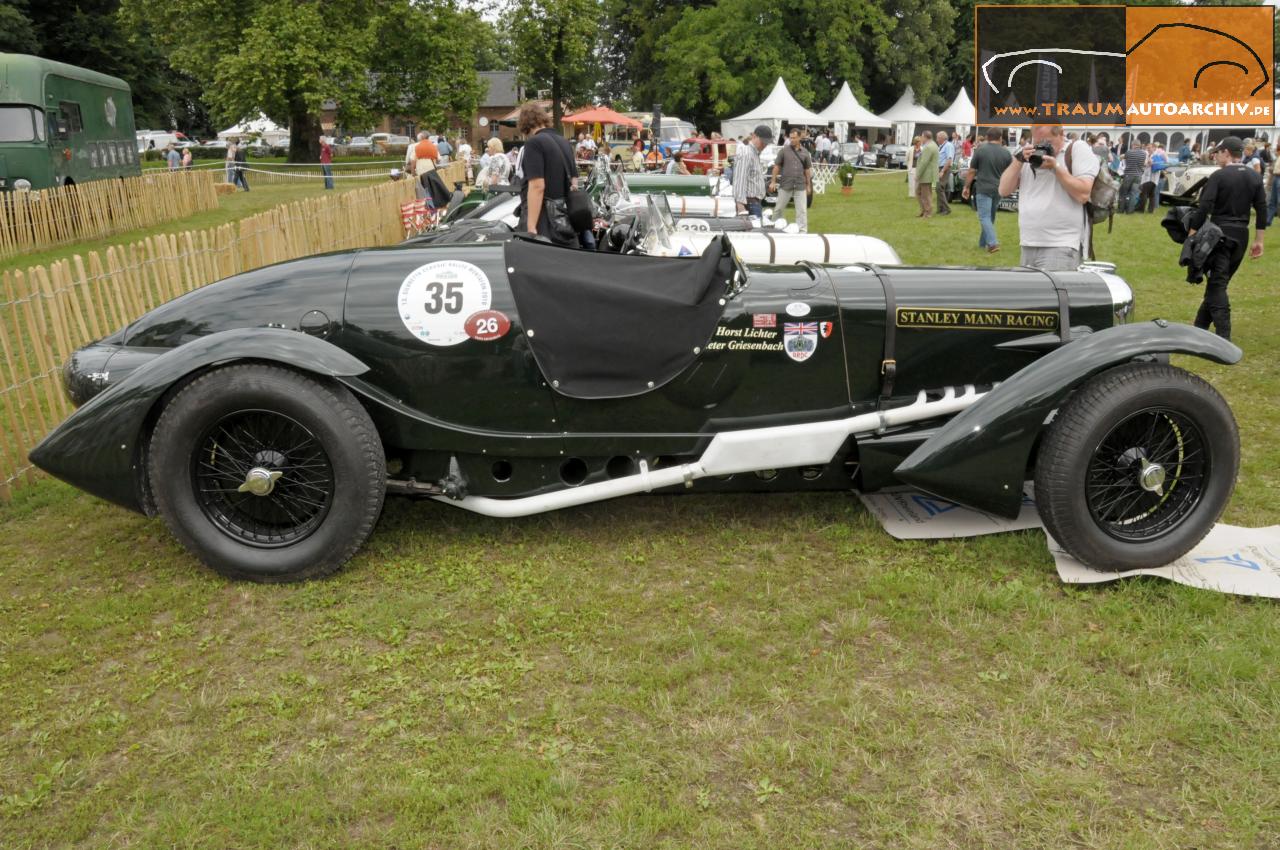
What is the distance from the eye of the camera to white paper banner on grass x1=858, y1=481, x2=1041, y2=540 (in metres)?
4.16

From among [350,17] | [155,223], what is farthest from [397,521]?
[350,17]

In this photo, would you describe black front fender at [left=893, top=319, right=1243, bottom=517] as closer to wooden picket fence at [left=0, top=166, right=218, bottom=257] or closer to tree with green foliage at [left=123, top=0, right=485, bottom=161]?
wooden picket fence at [left=0, top=166, right=218, bottom=257]

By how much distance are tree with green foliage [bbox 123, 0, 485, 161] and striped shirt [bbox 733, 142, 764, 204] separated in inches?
895

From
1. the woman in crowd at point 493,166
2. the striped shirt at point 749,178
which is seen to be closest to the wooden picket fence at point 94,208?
the woman in crowd at point 493,166

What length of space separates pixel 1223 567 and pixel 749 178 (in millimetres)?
10460

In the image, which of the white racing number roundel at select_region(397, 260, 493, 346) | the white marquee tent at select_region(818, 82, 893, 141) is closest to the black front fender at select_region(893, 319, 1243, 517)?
the white racing number roundel at select_region(397, 260, 493, 346)

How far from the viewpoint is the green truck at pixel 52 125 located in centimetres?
1683

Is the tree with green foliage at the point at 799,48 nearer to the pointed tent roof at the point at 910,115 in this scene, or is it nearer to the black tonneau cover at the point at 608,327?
the pointed tent roof at the point at 910,115

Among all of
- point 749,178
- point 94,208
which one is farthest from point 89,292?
point 94,208

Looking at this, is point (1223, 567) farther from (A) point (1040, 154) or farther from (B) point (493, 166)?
(B) point (493, 166)

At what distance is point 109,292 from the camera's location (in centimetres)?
627

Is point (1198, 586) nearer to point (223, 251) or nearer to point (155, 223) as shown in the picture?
point (223, 251)

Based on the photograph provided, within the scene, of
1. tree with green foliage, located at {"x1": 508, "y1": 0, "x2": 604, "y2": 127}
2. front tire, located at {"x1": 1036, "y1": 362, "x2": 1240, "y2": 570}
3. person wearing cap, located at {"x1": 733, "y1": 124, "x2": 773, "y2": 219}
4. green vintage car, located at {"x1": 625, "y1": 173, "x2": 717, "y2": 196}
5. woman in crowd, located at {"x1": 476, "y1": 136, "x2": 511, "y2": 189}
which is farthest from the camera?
tree with green foliage, located at {"x1": 508, "y1": 0, "x2": 604, "y2": 127}

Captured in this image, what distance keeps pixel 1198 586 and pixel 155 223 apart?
20.0 m
